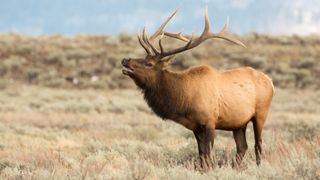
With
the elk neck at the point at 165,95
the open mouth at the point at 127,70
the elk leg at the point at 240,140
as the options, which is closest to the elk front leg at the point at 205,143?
the elk neck at the point at 165,95

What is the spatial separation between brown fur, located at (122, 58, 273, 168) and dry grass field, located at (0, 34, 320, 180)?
594 millimetres

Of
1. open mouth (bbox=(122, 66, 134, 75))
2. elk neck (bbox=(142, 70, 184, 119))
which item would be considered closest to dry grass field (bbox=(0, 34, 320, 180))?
elk neck (bbox=(142, 70, 184, 119))

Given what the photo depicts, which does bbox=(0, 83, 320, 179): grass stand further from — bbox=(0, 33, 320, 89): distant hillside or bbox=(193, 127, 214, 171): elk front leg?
bbox=(0, 33, 320, 89): distant hillside

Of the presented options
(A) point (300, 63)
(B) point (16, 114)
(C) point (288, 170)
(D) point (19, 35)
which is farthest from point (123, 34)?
(C) point (288, 170)

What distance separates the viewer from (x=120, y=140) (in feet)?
47.4

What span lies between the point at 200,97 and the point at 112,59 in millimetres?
27676

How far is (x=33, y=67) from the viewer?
35.8 m

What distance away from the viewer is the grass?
26.0 feet

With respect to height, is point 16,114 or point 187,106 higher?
point 187,106

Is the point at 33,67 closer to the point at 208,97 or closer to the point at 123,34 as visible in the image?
the point at 123,34

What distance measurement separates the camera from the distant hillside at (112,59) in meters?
34.2

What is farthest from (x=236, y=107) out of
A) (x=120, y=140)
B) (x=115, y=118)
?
(x=115, y=118)

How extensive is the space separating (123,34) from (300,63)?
42.7ft

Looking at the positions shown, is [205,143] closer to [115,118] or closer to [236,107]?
[236,107]
